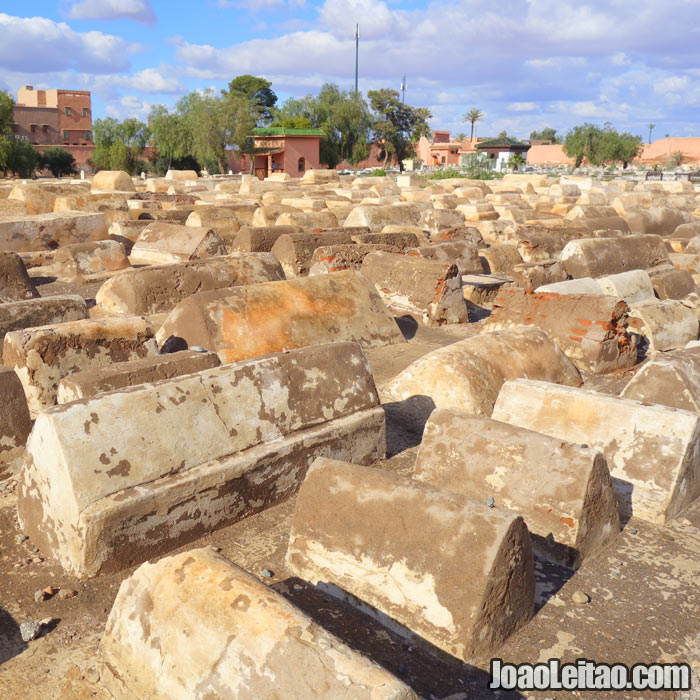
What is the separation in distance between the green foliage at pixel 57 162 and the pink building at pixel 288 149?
11907 mm

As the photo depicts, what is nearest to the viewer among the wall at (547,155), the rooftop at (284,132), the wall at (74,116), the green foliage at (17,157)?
the green foliage at (17,157)

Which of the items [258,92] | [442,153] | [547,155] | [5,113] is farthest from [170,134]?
[547,155]

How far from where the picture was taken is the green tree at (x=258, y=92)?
57594 millimetres

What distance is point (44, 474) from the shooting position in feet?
10.9

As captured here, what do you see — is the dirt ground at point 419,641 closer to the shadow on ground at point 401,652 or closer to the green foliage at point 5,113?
the shadow on ground at point 401,652

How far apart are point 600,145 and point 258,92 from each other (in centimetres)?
2949

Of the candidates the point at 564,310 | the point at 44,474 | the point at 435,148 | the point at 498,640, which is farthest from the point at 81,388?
the point at 435,148

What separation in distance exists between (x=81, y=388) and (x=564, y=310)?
17.0 feet

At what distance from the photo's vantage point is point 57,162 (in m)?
41.5

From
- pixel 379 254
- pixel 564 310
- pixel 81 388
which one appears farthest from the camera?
pixel 379 254

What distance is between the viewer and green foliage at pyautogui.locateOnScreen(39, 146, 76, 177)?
134ft

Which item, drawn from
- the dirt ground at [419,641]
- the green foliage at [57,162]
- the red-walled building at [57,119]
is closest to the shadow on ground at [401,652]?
the dirt ground at [419,641]

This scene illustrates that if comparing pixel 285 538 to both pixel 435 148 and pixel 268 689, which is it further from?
pixel 435 148

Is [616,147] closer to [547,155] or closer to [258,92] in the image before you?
[547,155]
